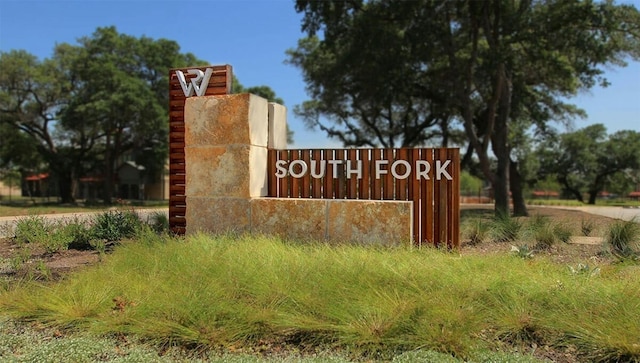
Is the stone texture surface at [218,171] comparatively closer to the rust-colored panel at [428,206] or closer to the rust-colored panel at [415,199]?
the rust-colored panel at [415,199]

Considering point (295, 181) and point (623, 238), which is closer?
point (623, 238)

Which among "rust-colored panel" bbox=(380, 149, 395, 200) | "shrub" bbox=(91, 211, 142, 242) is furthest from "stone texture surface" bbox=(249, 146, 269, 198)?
"shrub" bbox=(91, 211, 142, 242)

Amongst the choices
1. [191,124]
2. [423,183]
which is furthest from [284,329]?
[191,124]

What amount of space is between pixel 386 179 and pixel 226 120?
10.3 ft

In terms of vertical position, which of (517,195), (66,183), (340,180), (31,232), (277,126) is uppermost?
(277,126)

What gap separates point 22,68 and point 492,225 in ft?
107

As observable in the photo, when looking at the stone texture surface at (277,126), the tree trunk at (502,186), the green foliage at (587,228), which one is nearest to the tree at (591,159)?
the tree trunk at (502,186)

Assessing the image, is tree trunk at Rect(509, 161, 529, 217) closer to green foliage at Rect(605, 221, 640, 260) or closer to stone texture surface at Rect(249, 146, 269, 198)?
green foliage at Rect(605, 221, 640, 260)

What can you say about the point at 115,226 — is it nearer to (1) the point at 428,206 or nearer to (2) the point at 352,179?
(2) the point at 352,179

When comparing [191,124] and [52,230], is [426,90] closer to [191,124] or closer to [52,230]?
[191,124]

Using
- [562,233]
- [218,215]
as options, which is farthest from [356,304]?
[562,233]

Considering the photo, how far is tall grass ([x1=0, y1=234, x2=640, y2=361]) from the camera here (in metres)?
4.01

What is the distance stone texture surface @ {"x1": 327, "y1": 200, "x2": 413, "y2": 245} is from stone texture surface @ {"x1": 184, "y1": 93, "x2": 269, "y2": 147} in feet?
6.78

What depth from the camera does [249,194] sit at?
8711 millimetres
